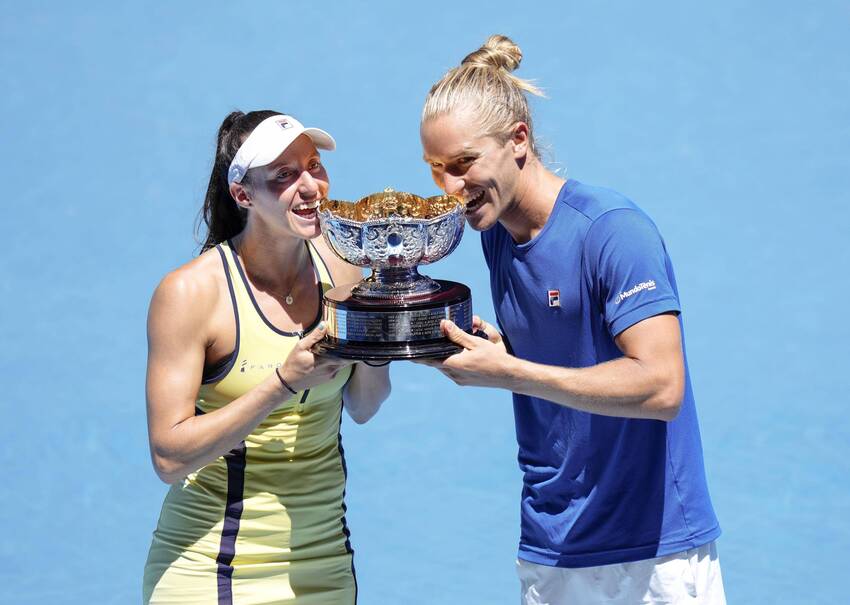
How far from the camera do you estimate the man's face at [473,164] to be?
209 cm

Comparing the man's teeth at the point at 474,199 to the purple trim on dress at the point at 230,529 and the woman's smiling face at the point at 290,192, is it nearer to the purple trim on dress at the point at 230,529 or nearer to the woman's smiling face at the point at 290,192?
the woman's smiling face at the point at 290,192

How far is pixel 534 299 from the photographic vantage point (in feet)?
7.00

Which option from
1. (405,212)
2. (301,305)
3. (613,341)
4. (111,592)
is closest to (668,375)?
(613,341)

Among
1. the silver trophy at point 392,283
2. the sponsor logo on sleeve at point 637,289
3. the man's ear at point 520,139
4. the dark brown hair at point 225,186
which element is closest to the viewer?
the sponsor logo on sleeve at point 637,289

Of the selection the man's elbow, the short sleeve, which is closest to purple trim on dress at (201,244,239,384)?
the short sleeve

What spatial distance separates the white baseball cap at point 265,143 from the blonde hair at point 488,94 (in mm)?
227

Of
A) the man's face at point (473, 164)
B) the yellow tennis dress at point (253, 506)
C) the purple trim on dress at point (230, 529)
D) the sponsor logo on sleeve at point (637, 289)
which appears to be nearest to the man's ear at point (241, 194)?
the yellow tennis dress at point (253, 506)

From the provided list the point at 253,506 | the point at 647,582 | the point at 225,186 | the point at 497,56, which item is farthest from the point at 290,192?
the point at 647,582

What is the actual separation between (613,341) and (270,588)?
2.59 ft

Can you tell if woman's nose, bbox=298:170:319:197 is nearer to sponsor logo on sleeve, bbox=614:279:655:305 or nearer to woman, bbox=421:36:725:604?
woman, bbox=421:36:725:604

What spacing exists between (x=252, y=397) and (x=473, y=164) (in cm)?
54

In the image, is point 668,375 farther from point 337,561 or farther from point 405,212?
point 337,561

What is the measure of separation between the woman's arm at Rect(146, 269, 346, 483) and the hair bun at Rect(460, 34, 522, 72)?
61 centimetres

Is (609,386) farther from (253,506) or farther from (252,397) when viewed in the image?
(253,506)
